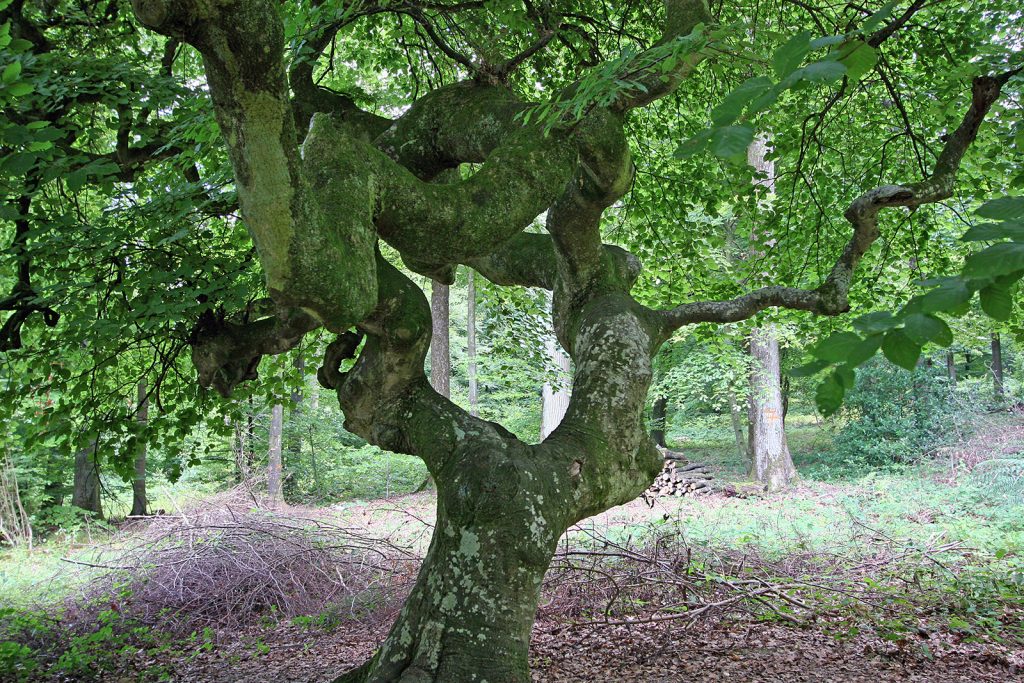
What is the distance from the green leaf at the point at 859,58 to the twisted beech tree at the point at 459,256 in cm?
159

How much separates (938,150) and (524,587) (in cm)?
712

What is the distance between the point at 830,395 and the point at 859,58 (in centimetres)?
76

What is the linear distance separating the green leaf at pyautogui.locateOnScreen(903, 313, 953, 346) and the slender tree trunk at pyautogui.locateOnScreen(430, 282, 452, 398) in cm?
1459

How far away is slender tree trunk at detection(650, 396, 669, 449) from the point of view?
22.1m

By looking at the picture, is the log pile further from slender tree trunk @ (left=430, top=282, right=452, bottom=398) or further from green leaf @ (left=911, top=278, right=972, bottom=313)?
green leaf @ (left=911, top=278, right=972, bottom=313)

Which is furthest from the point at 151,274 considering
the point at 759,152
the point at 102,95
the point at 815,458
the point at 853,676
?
the point at 815,458

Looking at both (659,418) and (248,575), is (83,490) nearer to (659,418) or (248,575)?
(248,575)

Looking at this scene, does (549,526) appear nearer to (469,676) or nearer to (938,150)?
(469,676)

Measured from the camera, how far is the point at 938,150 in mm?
8297

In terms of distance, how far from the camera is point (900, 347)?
1301 mm

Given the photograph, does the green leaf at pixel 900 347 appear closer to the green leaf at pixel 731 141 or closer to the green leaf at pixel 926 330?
the green leaf at pixel 926 330

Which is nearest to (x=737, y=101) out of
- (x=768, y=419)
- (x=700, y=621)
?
(x=700, y=621)

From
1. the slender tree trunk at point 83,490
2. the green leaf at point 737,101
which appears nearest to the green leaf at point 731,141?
the green leaf at point 737,101

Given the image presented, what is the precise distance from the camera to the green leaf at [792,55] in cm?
145
